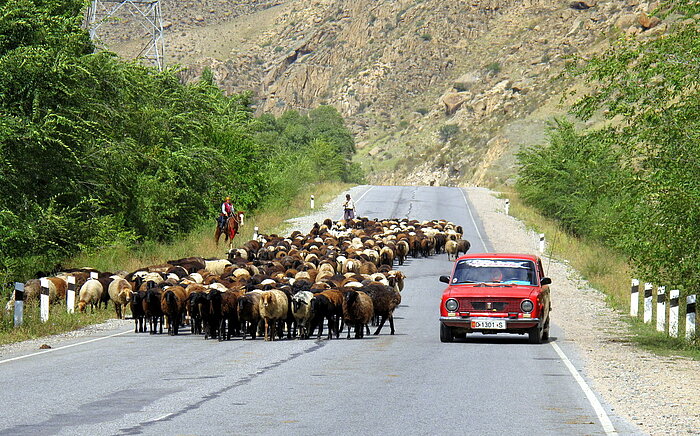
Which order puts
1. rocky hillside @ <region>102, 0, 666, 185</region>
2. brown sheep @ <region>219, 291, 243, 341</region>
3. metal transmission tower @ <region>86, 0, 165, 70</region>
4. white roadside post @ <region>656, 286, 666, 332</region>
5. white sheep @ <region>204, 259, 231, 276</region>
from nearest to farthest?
brown sheep @ <region>219, 291, 243, 341</region> < white roadside post @ <region>656, 286, 666, 332</region> < white sheep @ <region>204, 259, 231, 276</region> < metal transmission tower @ <region>86, 0, 165, 70</region> < rocky hillside @ <region>102, 0, 666, 185</region>

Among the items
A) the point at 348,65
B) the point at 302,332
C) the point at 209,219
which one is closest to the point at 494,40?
the point at 348,65

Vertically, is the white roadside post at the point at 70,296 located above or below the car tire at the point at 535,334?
above

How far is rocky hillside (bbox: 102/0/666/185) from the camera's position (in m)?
119

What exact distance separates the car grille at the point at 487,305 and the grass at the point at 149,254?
8.53 meters

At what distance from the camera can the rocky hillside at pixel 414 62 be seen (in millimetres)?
119062

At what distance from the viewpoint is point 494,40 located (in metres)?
148

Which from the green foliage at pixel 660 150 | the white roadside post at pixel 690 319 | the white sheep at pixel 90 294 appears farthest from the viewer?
the white sheep at pixel 90 294

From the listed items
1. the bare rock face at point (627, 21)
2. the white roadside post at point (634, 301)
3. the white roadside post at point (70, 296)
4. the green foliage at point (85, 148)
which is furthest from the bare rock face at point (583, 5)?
the white roadside post at point (70, 296)

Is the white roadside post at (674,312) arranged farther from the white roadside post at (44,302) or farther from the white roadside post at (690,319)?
the white roadside post at (44,302)

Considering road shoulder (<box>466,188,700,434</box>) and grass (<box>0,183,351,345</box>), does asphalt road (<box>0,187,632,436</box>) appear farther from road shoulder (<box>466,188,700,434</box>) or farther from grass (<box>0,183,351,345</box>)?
grass (<box>0,183,351,345</box>)

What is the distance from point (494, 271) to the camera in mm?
19781

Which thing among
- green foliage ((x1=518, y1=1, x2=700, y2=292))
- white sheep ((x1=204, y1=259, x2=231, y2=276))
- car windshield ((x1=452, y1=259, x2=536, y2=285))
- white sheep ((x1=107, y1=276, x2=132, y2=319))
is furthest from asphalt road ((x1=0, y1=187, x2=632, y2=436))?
white sheep ((x1=204, y1=259, x2=231, y2=276))

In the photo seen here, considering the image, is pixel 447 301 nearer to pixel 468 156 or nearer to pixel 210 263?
pixel 210 263

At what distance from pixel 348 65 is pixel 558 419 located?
15257 cm
